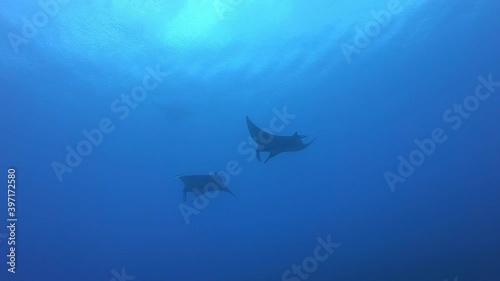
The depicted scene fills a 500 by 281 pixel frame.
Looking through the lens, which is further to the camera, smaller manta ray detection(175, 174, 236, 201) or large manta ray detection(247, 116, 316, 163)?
smaller manta ray detection(175, 174, 236, 201)

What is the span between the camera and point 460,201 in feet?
100

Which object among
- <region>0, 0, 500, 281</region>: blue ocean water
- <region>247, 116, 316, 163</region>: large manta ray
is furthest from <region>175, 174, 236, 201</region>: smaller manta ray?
<region>247, 116, 316, 163</region>: large manta ray

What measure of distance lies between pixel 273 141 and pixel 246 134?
17862mm

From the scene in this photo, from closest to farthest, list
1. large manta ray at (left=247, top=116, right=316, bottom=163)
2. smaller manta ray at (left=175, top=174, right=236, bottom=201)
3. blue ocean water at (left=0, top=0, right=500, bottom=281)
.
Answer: large manta ray at (left=247, top=116, right=316, bottom=163) < smaller manta ray at (left=175, top=174, right=236, bottom=201) < blue ocean water at (left=0, top=0, right=500, bottom=281)

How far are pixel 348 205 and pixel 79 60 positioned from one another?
3362cm

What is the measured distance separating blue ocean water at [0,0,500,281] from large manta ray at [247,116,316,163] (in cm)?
145

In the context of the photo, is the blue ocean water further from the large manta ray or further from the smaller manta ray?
the large manta ray

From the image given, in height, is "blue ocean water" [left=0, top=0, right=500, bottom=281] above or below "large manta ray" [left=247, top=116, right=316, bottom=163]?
above

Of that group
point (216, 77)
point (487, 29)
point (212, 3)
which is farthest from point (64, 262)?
point (487, 29)

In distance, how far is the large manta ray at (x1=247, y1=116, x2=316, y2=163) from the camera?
29.9 ft

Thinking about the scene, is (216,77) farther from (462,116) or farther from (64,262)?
(462,116)

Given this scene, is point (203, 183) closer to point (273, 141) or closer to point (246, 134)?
point (273, 141)

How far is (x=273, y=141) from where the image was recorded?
372 inches

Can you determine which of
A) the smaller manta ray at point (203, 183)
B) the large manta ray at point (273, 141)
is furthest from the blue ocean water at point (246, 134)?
the large manta ray at point (273, 141)
